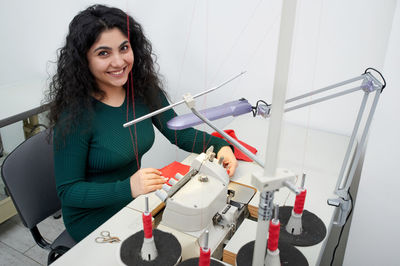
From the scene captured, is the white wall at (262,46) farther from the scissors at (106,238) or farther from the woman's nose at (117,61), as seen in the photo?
the scissors at (106,238)

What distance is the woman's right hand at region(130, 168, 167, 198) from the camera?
119 cm

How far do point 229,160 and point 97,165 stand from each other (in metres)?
0.51

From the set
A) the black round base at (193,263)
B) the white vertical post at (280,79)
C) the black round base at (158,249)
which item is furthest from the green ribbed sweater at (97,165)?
the white vertical post at (280,79)

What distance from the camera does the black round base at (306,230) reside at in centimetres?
107

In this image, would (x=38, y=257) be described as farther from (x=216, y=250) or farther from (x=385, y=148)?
(x=385, y=148)

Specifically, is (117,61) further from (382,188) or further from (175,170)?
(382,188)

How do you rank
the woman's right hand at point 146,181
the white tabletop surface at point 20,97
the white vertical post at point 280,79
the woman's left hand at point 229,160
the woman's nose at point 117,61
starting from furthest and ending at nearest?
the white tabletop surface at point 20,97 < the woman's left hand at point 229,160 < the woman's nose at point 117,61 < the woman's right hand at point 146,181 < the white vertical post at point 280,79

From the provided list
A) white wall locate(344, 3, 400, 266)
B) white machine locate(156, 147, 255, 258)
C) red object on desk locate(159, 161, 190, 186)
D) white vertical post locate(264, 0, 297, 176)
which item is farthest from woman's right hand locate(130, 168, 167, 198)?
white wall locate(344, 3, 400, 266)

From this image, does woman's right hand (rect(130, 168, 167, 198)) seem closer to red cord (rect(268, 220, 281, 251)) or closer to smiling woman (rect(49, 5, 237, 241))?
smiling woman (rect(49, 5, 237, 241))

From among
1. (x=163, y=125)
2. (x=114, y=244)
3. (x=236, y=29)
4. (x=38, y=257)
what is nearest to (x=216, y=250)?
(x=114, y=244)

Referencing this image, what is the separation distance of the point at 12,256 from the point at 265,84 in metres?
1.64

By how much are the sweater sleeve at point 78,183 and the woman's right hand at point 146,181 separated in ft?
0.17

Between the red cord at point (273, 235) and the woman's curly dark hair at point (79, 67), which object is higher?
the woman's curly dark hair at point (79, 67)

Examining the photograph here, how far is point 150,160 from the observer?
2.52m
